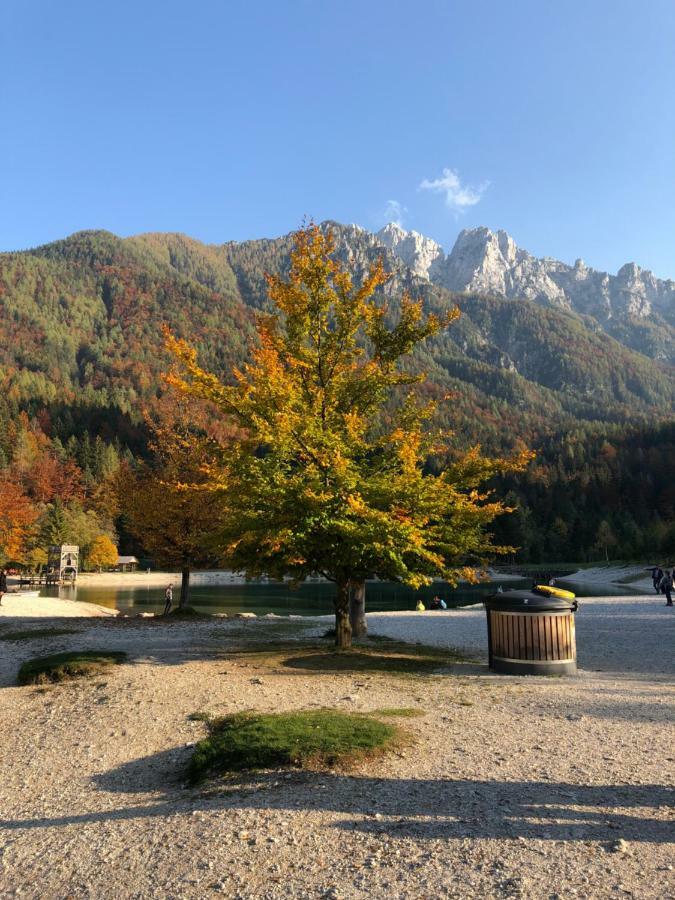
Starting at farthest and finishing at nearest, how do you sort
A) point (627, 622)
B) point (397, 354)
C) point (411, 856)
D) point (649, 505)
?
point (649, 505) < point (627, 622) < point (397, 354) < point (411, 856)

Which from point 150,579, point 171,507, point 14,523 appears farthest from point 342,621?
point 150,579

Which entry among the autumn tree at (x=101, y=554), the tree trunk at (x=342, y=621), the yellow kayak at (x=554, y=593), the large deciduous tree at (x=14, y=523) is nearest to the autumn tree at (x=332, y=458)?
the tree trunk at (x=342, y=621)

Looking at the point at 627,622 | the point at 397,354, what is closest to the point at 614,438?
the point at 627,622

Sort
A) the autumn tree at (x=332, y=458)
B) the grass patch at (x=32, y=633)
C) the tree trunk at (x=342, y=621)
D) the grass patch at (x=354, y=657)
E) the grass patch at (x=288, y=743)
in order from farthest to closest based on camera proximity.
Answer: the grass patch at (x=32, y=633) → the tree trunk at (x=342, y=621) → the grass patch at (x=354, y=657) → the autumn tree at (x=332, y=458) → the grass patch at (x=288, y=743)

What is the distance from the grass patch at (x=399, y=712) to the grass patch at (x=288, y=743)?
0.69 meters

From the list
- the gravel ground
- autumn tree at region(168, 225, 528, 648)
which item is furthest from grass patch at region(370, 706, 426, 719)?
autumn tree at region(168, 225, 528, 648)

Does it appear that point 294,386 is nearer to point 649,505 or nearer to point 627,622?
point 627,622

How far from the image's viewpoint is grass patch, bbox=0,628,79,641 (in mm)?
20045

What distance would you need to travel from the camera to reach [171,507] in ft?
86.7

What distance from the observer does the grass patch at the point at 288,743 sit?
23.9ft

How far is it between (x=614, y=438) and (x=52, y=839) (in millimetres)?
185188

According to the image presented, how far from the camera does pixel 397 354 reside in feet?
58.0

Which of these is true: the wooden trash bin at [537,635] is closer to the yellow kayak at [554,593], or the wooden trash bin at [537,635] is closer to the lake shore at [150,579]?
the yellow kayak at [554,593]

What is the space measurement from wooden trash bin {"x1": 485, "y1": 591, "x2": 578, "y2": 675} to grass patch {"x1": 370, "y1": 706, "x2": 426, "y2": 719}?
175 inches
